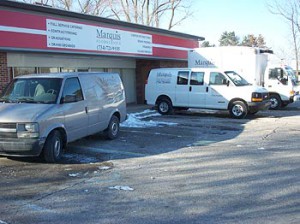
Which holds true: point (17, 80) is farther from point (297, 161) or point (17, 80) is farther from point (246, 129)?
point (246, 129)

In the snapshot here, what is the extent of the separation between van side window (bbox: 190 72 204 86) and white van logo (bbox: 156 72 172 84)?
1140 mm

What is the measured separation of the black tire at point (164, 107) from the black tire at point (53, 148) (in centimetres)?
982

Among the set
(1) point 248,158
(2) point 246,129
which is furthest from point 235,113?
(1) point 248,158


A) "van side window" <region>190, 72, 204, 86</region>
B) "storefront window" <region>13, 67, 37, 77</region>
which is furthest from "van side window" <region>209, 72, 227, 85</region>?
"storefront window" <region>13, 67, 37, 77</region>

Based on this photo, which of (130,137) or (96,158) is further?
(130,137)

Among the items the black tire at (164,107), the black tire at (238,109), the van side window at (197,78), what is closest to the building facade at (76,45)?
the black tire at (164,107)

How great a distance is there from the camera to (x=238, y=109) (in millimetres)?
16328

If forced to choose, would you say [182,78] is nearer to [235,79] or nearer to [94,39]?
[235,79]

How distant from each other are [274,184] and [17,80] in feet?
20.3

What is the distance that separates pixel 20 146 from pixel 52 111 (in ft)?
3.17

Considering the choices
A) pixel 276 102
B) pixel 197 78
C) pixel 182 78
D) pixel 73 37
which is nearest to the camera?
pixel 73 37

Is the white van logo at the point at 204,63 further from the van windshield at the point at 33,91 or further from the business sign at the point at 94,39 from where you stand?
the van windshield at the point at 33,91

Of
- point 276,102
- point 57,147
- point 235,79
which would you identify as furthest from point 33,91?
point 276,102

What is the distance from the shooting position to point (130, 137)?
1173cm
